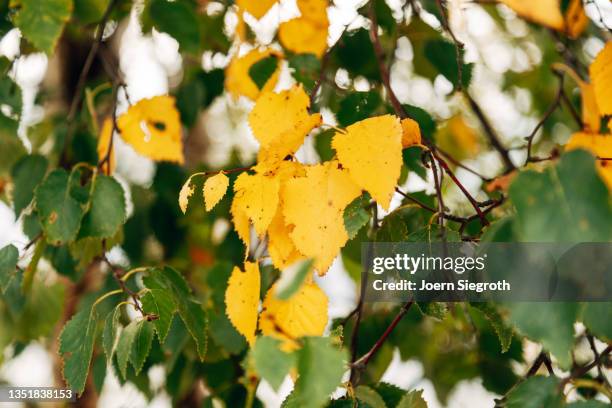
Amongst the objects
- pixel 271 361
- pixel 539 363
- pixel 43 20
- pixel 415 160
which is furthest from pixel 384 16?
pixel 271 361

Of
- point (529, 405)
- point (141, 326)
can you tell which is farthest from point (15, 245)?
point (529, 405)

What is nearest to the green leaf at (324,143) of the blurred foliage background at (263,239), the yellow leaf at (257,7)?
the blurred foliage background at (263,239)

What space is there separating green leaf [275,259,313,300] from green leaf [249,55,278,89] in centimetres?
51

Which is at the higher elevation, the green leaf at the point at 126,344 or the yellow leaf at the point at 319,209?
the yellow leaf at the point at 319,209

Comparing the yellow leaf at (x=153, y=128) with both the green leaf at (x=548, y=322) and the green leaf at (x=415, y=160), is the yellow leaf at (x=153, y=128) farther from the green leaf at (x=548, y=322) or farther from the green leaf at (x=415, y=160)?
the green leaf at (x=548, y=322)

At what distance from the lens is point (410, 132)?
572 mm

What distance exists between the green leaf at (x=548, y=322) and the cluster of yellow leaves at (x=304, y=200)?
139 millimetres

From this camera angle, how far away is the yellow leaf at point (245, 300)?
56cm

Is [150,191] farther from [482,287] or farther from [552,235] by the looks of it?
[552,235]

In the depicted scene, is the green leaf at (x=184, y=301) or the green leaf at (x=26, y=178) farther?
the green leaf at (x=26, y=178)

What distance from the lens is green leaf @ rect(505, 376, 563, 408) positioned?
49 centimetres

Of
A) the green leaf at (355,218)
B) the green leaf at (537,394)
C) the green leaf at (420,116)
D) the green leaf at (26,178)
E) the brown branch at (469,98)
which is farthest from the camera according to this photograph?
the green leaf at (26,178)

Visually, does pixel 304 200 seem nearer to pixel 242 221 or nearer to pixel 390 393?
pixel 242 221

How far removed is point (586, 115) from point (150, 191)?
3.40 ft
